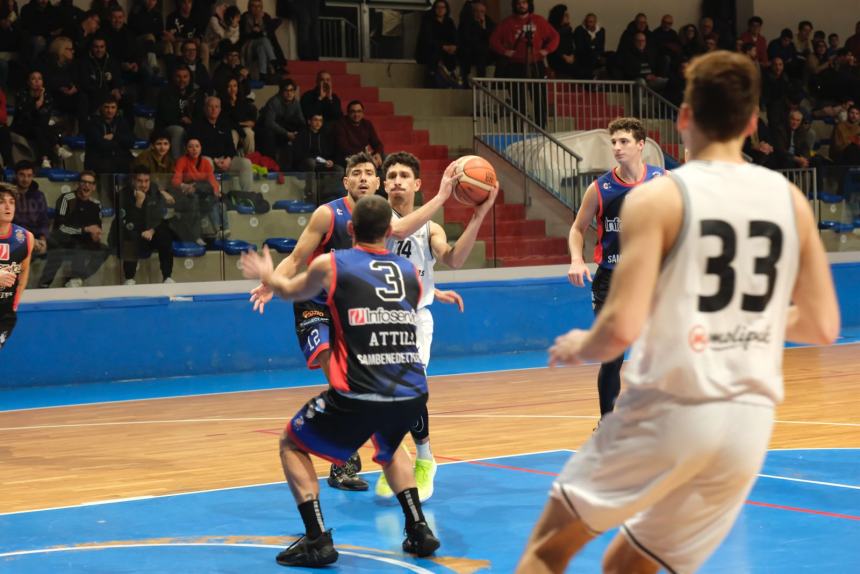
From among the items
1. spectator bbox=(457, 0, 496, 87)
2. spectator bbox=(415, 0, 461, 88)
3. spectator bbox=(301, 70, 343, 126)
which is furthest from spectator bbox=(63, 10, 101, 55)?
spectator bbox=(457, 0, 496, 87)

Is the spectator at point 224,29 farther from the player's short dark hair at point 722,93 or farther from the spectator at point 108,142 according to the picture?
the player's short dark hair at point 722,93

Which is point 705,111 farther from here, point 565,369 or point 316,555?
point 565,369

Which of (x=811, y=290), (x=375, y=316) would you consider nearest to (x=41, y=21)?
(x=375, y=316)

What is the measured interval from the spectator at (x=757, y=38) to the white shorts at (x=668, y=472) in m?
19.0

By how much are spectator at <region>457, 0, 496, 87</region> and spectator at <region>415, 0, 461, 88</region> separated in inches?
5.2

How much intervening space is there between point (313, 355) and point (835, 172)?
10.7m

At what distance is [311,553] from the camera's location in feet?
17.7

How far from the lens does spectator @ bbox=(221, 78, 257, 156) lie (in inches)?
585

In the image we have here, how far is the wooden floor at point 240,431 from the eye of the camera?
7586mm

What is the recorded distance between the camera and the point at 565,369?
42.8 ft

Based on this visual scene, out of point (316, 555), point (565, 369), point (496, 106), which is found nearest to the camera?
point (316, 555)

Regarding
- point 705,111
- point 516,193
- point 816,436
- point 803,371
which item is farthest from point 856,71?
point 705,111

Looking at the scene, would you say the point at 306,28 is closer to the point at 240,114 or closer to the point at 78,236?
the point at 240,114

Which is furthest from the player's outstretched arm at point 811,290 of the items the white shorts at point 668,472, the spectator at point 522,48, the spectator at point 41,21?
the spectator at point 522,48
